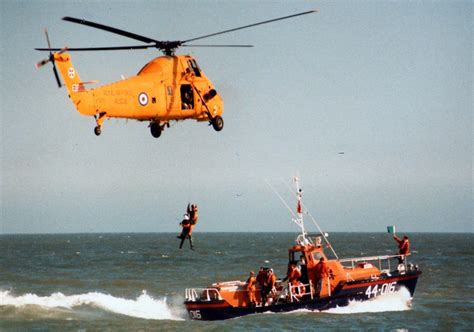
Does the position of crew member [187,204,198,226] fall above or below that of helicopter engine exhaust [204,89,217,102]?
below

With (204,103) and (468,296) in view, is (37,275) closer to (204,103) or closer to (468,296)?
(468,296)

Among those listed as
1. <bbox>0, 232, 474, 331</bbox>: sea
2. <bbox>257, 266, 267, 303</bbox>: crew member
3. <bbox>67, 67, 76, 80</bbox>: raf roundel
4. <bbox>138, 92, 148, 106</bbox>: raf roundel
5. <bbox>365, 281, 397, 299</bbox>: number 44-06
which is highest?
<bbox>67, 67, 76, 80</bbox>: raf roundel

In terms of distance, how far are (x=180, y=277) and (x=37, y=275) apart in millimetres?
9946

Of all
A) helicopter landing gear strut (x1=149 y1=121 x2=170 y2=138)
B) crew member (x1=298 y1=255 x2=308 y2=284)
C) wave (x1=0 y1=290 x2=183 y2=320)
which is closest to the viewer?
helicopter landing gear strut (x1=149 y1=121 x2=170 y2=138)

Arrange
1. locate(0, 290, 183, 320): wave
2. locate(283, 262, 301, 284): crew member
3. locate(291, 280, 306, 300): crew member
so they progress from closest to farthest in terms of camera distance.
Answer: locate(283, 262, 301, 284): crew member → locate(291, 280, 306, 300): crew member → locate(0, 290, 183, 320): wave

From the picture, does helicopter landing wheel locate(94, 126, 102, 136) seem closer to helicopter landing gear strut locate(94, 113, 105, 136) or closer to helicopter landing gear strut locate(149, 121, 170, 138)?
helicopter landing gear strut locate(94, 113, 105, 136)

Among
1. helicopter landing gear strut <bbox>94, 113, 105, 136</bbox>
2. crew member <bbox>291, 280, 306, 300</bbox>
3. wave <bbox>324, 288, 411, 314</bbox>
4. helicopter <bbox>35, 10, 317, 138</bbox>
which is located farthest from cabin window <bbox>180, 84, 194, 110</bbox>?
wave <bbox>324, 288, 411, 314</bbox>

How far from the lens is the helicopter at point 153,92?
58.4ft

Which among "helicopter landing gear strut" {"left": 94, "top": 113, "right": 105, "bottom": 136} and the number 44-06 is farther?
the number 44-06

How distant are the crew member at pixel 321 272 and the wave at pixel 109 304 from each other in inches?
215

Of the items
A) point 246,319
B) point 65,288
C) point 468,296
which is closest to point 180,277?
point 65,288

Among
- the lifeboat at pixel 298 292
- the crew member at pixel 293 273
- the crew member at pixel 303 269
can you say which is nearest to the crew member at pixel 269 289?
the lifeboat at pixel 298 292

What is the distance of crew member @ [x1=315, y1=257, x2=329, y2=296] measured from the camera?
24.2 meters

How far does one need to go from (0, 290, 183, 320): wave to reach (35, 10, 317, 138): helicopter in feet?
29.3
